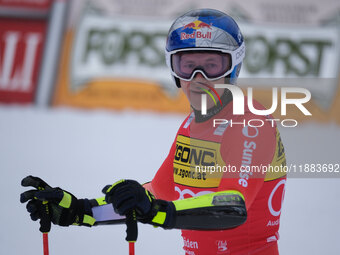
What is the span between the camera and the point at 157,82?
10469 mm

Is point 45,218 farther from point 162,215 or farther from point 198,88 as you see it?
point 198,88

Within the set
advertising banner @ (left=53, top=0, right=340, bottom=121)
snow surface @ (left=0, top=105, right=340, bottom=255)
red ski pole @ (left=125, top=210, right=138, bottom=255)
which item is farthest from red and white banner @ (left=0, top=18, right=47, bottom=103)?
red ski pole @ (left=125, top=210, right=138, bottom=255)

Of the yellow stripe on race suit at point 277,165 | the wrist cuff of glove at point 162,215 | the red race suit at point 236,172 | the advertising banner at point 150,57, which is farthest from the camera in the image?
the advertising banner at point 150,57

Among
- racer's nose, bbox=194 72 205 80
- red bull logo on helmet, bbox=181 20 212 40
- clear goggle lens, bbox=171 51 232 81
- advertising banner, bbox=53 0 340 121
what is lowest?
racer's nose, bbox=194 72 205 80

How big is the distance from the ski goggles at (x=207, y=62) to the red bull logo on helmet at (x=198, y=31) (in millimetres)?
66

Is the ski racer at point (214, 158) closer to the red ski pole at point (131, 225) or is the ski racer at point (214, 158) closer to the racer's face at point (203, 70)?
the racer's face at point (203, 70)

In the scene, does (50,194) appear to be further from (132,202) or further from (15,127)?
(15,127)

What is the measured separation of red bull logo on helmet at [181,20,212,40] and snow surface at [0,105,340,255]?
1.76m

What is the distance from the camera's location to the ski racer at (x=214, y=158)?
7.87 feet

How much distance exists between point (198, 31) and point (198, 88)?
290mm

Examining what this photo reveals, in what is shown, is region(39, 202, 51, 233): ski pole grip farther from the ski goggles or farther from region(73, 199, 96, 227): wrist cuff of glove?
the ski goggles

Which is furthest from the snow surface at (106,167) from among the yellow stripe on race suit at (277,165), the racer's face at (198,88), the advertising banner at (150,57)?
the racer's face at (198,88)

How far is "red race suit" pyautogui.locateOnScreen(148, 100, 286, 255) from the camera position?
238 centimetres

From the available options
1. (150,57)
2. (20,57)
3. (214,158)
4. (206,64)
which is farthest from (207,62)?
(20,57)
